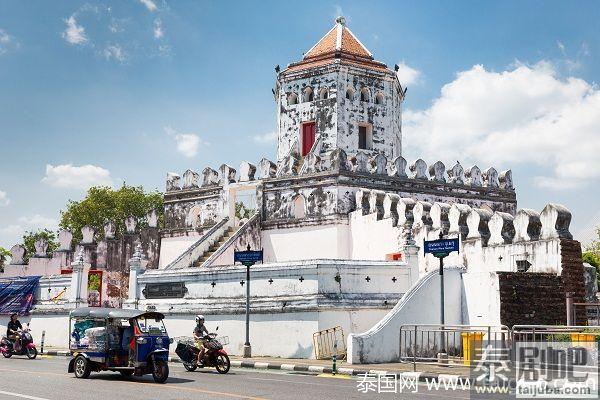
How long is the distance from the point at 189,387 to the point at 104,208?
37.4 meters

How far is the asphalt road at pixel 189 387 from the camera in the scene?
1095 centimetres

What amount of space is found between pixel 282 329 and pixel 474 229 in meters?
6.30

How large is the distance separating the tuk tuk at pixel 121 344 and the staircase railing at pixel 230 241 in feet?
34.8

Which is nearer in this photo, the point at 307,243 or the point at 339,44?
the point at 307,243

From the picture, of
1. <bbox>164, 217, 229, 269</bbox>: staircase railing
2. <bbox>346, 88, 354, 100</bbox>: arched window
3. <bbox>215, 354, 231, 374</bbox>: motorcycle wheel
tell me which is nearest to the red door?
<bbox>346, 88, 354, 100</bbox>: arched window

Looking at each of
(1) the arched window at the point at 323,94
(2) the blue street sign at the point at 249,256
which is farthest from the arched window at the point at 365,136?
(2) the blue street sign at the point at 249,256

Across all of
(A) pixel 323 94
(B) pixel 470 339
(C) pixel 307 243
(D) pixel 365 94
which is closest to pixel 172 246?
(C) pixel 307 243

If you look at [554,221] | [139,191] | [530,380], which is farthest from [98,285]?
[139,191]

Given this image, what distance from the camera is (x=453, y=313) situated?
62.1ft

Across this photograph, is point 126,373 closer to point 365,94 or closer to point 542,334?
point 542,334

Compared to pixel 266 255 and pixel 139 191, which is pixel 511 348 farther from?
pixel 139 191

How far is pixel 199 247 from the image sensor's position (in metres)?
27.2

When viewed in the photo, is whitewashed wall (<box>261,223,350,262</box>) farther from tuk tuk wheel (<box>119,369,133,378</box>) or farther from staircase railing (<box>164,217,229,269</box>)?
tuk tuk wheel (<box>119,369,133,378</box>)

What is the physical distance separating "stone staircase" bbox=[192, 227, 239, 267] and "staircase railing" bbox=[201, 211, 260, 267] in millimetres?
873
